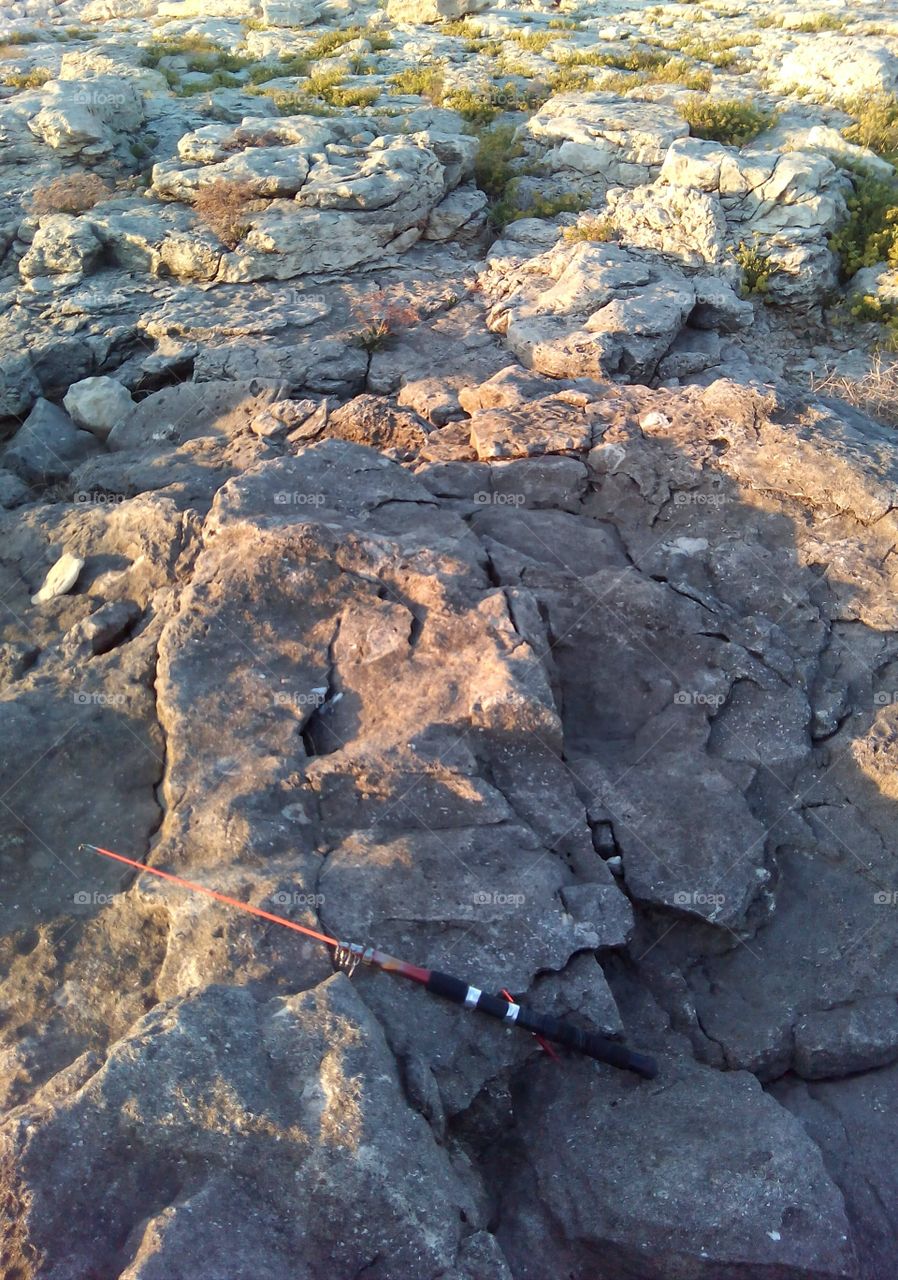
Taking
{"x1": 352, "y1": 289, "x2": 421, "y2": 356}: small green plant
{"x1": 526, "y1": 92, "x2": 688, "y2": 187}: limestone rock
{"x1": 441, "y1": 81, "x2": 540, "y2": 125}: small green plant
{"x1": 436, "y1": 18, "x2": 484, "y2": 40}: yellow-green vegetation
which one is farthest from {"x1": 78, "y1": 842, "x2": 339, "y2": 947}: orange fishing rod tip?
{"x1": 436, "y1": 18, "x2": 484, "y2": 40}: yellow-green vegetation

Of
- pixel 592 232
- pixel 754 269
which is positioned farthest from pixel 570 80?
pixel 754 269

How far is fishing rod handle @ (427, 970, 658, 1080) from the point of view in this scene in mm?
4668

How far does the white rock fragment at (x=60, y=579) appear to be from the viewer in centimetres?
738

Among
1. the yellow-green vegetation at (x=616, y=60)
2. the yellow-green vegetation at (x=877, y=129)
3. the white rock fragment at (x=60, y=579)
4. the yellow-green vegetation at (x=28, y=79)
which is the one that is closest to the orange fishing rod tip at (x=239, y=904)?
the white rock fragment at (x=60, y=579)

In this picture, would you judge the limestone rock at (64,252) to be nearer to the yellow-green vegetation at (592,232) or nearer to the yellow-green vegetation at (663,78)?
the yellow-green vegetation at (592,232)

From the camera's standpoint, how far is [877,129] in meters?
14.8

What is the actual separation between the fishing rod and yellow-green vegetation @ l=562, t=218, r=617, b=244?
33.6 ft

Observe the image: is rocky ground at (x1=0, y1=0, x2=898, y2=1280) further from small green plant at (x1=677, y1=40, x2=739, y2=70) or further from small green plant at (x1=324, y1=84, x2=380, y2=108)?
small green plant at (x1=677, y1=40, x2=739, y2=70)

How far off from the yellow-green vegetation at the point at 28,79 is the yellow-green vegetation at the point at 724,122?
1087 centimetres

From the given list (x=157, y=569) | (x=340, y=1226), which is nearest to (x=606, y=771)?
(x=340, y=1226)

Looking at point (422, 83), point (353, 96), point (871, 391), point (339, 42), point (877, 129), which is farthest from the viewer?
point (339, 42)

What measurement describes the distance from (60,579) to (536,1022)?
481 centimetres

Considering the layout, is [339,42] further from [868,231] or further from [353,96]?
[868,231]

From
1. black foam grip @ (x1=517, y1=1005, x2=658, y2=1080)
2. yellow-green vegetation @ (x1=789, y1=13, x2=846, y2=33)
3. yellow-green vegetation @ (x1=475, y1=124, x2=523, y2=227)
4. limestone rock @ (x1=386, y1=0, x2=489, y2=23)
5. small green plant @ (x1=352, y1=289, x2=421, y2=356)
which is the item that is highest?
limestone rock @ (x1=386, y1=0, x2=489, y2=23)
